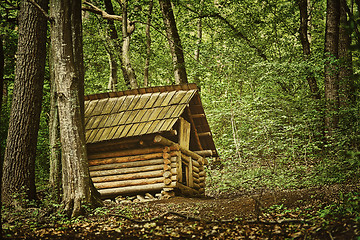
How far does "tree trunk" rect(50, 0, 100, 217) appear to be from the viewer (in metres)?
7.88

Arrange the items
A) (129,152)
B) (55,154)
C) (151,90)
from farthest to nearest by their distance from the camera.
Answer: (151,90)
(129,152)
(55,154)

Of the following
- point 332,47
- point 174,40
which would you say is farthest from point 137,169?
point 332,47

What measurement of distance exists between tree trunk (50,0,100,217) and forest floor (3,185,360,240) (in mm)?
510

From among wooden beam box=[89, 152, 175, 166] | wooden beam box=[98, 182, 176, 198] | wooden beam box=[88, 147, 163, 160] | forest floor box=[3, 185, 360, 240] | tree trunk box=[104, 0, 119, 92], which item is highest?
tree trunk box=[104, 0, 119, 92]

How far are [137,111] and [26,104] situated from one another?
370cm

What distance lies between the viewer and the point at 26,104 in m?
10.0

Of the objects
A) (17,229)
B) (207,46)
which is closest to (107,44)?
(207,46)

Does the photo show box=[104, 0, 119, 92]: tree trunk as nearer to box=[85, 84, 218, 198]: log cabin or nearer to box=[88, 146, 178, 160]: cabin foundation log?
box=[85, 84, 218, 198]: log cabin

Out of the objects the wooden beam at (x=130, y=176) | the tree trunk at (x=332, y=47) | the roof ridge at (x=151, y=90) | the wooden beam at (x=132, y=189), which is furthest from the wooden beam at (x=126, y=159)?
the tree trunk at (x=332, y=47)

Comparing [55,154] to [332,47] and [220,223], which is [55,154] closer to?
[220,223]

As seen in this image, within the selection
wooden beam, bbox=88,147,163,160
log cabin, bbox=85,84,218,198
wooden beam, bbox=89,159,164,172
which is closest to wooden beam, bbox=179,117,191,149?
log cabin, bbox=85,84,218,198

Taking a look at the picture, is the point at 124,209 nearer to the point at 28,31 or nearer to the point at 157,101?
the point at 157,101

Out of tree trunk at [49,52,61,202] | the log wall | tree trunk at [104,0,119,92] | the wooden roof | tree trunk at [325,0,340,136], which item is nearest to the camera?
tree trunk at [49,52,61,202]

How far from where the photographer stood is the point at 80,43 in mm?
9562
